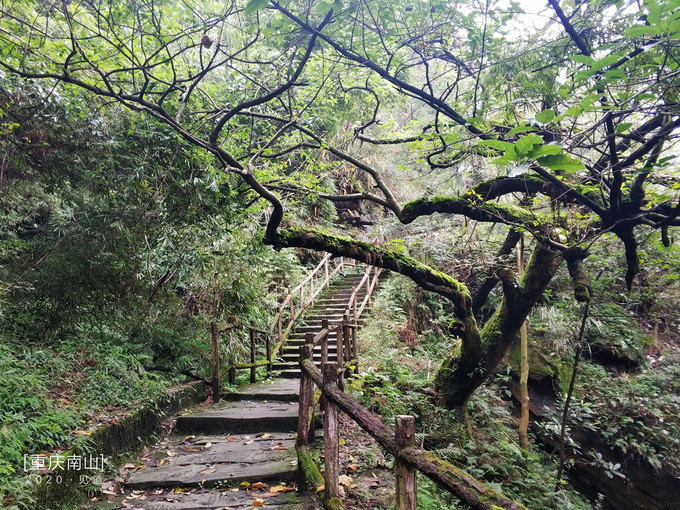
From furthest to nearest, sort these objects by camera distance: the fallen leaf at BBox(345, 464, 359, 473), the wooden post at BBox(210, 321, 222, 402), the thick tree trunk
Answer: the wooden post at BBox(210, 321, 222, 402) → the thick tree trunk → the fallen leaf at BBox(345, 464, 359, 473)

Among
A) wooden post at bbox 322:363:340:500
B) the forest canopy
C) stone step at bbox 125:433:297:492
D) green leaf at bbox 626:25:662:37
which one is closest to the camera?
green leaf at bbox 626:25:662:37

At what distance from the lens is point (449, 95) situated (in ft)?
17.1

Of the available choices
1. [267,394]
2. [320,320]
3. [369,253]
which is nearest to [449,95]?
[369,253]

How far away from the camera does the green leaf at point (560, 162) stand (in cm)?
139

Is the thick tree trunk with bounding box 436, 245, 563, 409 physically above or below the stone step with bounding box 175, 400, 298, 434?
above

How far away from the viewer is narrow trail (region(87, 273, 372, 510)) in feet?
10.7

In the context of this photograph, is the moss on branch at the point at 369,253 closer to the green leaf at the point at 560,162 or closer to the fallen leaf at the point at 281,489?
the fallen leaf at the point at 281,489

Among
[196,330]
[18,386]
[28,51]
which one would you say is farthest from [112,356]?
[28,51]

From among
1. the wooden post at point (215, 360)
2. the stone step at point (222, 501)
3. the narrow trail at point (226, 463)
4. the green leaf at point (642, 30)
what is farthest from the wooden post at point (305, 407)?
the green leaf at point (642, 30)

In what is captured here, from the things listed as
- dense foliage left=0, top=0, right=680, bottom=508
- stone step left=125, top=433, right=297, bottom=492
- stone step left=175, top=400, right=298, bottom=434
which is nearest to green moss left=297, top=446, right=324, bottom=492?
stone step left=125, top=433, right=297, bottom=492

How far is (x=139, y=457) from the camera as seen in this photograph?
4227 mm

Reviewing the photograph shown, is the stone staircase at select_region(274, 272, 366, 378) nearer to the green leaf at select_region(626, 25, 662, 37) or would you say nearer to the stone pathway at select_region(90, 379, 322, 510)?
the stone pathway at select_region(90, 379, 322, 510)

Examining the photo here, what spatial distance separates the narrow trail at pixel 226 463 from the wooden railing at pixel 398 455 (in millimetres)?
436

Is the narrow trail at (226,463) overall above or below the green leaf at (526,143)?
below
